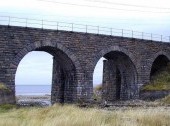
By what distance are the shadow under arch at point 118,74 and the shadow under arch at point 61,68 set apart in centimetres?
233

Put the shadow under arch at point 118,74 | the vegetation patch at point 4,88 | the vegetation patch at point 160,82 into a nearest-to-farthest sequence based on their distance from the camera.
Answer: the vegetation patch at point 4,88 → the shadow under arch at point 118,74 → the vegetation patch at point 160,82

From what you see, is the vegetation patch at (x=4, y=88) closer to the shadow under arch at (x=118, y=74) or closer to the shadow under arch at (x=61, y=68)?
the shadow under arch at (x=61, y=68)

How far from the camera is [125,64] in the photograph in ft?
134

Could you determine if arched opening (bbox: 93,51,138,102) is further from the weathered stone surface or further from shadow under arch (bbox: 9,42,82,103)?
shadow under arch (bbox: 9,42,82,103)

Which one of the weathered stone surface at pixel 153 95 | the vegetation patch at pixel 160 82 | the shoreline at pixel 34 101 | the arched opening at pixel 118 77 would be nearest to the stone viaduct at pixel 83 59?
the arched opening at pixel 118 77

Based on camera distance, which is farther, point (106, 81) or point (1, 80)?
point (106, 81)

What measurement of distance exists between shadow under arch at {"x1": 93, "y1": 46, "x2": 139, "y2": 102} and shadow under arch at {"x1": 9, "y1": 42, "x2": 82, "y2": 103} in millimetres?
2329

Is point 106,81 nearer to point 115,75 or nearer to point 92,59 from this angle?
point 115,75

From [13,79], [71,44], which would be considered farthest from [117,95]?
[13,79]

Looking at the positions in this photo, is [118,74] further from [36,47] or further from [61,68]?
[36,47]

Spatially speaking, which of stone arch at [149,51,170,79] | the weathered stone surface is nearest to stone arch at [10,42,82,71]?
the weathered stone surface

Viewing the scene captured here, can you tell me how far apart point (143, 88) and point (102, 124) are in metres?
27.0

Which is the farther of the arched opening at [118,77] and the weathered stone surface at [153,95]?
the arched opening at [118,77]

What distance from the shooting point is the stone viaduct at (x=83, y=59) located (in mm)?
31828
